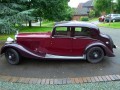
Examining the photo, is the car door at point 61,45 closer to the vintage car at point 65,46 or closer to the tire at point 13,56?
the vintage car at point 65,46

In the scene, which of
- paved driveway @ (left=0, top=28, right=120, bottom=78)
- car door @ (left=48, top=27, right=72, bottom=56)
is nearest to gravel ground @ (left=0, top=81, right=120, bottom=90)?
paved driveway @ (left=0, top=28, right=120, bottom=78)

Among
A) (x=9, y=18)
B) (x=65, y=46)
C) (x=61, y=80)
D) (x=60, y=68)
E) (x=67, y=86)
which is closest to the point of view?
(x=67, y=86)

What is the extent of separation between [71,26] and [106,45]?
132 cm

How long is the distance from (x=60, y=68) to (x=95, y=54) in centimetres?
131

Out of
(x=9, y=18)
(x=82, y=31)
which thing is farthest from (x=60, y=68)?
(x=9, y=18)

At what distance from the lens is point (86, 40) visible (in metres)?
7.64

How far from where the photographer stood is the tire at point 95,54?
766 cm

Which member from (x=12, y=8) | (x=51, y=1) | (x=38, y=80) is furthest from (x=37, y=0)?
(x=38, y=80)

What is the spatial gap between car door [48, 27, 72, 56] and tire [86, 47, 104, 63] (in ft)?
2.08

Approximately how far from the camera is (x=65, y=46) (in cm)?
767

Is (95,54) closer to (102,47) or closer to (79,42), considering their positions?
(102,47)

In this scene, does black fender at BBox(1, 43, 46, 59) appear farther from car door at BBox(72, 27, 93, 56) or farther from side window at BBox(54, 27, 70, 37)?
car door at BBox(72, 27, 93, 56)

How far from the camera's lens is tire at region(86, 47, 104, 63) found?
766cm

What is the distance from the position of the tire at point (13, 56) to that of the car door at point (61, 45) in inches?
42.4
